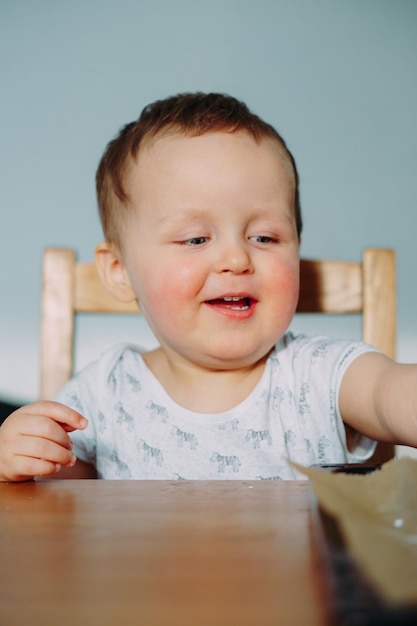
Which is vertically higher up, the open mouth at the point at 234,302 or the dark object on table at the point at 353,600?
the open mouth at the point at 234,302

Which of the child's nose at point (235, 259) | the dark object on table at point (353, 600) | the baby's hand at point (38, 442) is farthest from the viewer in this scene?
the child's nose at point (235, 259)

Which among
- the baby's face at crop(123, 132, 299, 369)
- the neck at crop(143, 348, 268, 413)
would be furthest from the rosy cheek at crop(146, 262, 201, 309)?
the neck at crop(143, 348, 268, 413)

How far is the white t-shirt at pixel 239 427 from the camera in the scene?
807 mm

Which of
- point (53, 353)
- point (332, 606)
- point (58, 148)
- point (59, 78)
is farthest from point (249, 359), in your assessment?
point (59, 78)

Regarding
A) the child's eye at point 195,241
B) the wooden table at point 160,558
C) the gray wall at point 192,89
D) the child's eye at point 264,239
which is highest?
the gray wall at point 192,89

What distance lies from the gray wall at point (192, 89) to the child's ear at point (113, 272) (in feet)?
1.69

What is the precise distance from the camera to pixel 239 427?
84 centimetres

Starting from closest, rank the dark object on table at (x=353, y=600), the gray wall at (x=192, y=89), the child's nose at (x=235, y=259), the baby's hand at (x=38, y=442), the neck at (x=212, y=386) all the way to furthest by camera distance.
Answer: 1. the dark object on table at (x=353, y=600)
2. the baby's hand at (x=38, y=442)
3. the child's nose at (x=235, y=259)
4. the neck at (x=212, y=386)
5. the gray wall at (x=192, y=89)

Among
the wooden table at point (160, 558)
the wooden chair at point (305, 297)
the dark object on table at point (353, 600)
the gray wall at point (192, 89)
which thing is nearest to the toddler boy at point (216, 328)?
the wooden chair at point (305, 297)

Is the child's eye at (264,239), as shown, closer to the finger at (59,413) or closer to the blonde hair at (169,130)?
the blonde hair at (169,130)

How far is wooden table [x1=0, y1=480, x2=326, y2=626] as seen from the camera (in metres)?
0.24

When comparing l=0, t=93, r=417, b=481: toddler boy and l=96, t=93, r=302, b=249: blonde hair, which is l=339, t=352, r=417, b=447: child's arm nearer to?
l=0, t=93, r=417, b=481: toddler boy

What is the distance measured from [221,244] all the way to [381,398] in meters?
0.27

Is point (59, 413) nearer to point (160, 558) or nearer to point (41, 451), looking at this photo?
point (41, 451)
